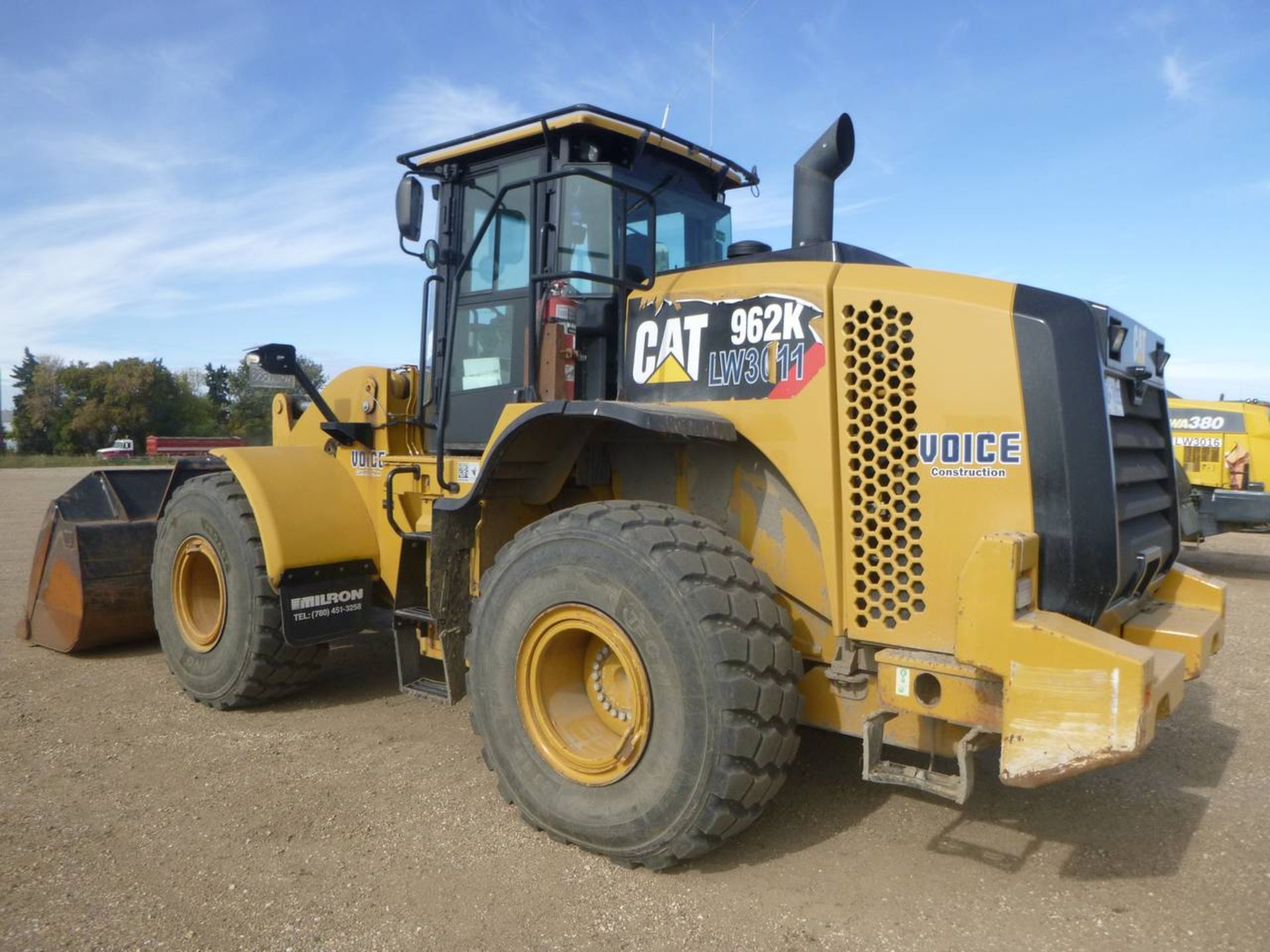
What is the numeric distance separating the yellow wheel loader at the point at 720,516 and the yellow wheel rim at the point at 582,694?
1 cm

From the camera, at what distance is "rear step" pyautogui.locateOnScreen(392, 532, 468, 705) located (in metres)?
4.54

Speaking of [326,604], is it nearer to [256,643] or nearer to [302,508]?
[256,643]

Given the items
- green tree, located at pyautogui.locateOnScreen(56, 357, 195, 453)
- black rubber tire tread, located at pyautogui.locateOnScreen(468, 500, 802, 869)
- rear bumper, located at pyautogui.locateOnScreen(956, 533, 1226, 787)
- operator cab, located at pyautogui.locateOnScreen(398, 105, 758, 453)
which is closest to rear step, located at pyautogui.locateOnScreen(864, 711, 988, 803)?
rear bumper, located at pyautogui.locateOnScreen(956, 533, 1226, 787)

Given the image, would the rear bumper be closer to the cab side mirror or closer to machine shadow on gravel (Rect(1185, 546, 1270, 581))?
the cab side mirror

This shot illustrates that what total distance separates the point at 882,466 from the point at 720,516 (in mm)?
827

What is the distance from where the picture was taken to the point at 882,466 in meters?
3.35

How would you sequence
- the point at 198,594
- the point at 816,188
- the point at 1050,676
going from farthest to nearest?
the point at 198,594
the point at 816,188
the point at 1050,676

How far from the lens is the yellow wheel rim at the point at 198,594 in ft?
18.0

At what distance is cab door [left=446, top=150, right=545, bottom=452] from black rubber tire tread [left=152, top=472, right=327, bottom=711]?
4.09 feet

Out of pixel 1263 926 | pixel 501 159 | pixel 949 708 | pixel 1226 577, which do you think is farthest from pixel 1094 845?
pixel 1226 577

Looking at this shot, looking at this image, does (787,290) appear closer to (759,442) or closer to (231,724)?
(759,442)

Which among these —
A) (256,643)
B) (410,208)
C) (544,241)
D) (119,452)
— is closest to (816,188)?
(544,241)

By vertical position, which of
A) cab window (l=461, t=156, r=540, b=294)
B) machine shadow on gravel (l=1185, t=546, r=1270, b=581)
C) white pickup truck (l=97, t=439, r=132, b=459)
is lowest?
machine shadow on gravel (l=1185, t=546, r=1270, b=581)

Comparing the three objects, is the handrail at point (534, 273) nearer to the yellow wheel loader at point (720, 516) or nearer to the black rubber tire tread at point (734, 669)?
the yellow wheel loader at point (720, 516)
